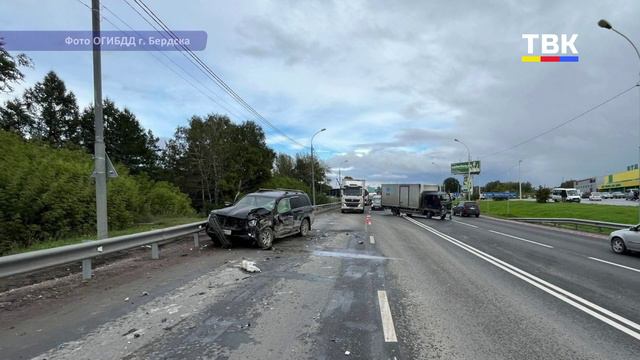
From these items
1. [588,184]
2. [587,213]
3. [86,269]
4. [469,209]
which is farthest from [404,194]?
[588,184]

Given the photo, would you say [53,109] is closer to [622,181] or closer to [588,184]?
[622,181]

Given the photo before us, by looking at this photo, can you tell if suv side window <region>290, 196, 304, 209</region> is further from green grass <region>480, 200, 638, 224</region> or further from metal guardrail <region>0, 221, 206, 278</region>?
green grass <region>480, 200, 638, 224</region>

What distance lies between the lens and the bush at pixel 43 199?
38.9ft

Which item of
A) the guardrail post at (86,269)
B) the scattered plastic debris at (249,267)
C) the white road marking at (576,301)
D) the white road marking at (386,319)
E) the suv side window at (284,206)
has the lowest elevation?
the white road marking at (576,301)

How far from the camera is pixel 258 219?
12.4 metres

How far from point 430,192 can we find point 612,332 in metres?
31.9

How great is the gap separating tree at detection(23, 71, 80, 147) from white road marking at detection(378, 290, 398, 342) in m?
56.1

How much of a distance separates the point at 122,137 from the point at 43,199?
168 feet

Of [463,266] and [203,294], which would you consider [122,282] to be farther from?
[463,266]

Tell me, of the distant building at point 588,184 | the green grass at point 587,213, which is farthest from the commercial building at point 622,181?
the green grass at point 587,213

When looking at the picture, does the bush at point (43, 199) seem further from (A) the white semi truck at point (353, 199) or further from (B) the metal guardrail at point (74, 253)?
(A) the white semi truck at point (353, 199)

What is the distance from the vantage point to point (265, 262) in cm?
1035

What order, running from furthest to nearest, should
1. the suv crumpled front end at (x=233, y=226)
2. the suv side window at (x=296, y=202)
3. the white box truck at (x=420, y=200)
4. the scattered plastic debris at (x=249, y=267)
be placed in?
the white box truck at (x=420, y=200), the suv side window at (x=296, y=202), the suv crumpled front end at (x=233, y=226), the scattered plastic debris at (x=249, y=267)

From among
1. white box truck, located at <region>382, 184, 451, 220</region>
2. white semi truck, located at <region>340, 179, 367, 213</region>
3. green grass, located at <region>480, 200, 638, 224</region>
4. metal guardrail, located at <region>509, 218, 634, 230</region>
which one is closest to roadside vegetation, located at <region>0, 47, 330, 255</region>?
white semi truck, located at <region>340, 179, 367, 213</region>
